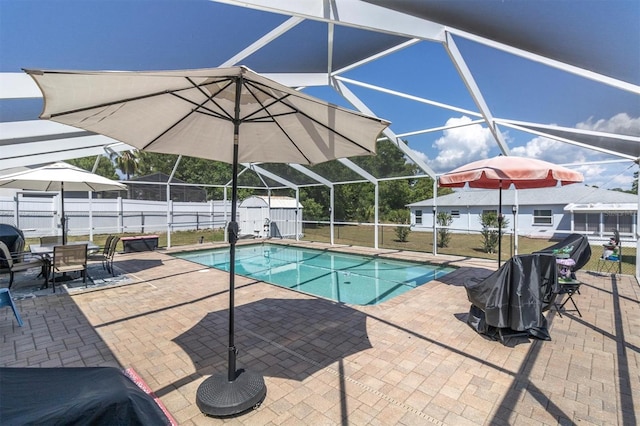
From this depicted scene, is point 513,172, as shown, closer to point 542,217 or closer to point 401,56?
point 401,56

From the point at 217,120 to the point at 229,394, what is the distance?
8.42ft

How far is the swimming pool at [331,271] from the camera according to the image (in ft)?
22.6

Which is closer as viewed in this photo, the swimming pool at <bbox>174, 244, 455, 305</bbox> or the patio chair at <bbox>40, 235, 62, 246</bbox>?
the swimming pool at <bbox>174, 244, 455, 305</bbox>

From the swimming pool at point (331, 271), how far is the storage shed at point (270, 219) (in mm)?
2593

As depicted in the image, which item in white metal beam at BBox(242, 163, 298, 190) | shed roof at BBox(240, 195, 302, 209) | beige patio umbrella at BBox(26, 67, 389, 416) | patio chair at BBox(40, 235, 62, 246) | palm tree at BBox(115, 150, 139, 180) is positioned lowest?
patio chair at BBox(40, 235, 62, 246)

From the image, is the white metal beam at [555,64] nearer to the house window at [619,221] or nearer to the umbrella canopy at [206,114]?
the umbrella canopy at [206,114]

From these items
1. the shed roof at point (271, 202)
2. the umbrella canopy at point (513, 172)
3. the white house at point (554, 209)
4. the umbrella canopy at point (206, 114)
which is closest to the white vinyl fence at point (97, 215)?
the shed roof at point (271, 202)

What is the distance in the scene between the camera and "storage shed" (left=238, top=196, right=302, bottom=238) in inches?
591

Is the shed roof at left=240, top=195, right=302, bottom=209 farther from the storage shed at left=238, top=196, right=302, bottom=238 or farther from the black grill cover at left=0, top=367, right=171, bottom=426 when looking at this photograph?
the black grill cover at left=0, top=367, right=171, bottom=426

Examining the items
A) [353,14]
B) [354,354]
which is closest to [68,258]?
[354,354]

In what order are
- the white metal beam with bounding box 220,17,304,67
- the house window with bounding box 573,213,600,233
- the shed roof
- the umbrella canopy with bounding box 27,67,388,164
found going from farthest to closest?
the house window with bounding box 573,213,600,233
the shed roof
the white metal beam with bounding box 220,17,304,67
the umbrella canopy with bounding box 27,67,388,164

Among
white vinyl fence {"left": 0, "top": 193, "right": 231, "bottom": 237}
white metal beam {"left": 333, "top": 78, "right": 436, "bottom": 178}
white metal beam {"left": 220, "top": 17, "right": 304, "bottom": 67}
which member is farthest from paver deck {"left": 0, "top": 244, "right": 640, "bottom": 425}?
white vinyl fence {"left": 0, "top": 193, "right": 231, "bottom": 237}

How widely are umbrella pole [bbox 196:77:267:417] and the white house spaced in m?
14.5

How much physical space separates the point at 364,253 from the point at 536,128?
623cm
